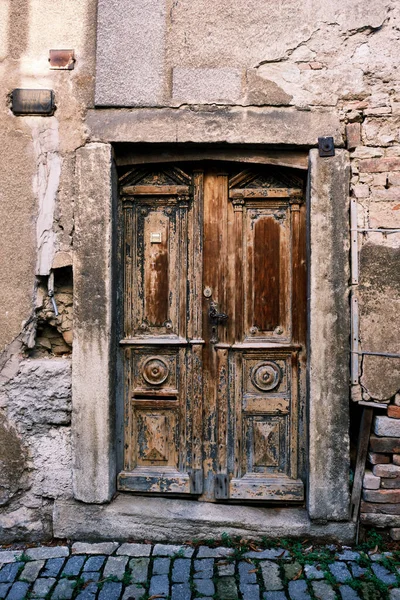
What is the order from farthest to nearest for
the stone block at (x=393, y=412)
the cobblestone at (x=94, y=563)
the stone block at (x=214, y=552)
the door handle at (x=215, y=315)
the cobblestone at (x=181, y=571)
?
the door handle at (x=215, y=315) < the stone block at (x=393, y=412) < the stone block at (x=214, y=552) < the cobblestone at (x=94, y=563) < the cobblestone at (x=181, y=571)

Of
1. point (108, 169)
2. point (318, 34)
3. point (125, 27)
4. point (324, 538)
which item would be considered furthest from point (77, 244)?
point (324, 538)

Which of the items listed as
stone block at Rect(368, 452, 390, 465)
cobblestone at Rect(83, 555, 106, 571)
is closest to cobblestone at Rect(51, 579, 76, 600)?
cobblestone at Rect(83, 555, 106, 571)

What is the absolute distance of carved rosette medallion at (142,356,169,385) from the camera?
3244 millimetres

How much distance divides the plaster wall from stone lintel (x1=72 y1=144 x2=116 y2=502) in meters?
0.06

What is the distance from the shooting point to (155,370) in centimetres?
324

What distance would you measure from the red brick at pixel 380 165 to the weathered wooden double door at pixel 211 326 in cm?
43

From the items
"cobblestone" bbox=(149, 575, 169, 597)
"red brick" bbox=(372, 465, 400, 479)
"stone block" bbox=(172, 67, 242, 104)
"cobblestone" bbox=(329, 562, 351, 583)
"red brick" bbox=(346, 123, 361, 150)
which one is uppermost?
"stone block" bbox=(172, 67, 242, 104)

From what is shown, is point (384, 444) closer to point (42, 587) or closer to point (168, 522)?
point (168, 522)

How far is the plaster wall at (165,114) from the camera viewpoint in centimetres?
300

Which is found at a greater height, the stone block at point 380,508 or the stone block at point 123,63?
the stone block at point 123,63

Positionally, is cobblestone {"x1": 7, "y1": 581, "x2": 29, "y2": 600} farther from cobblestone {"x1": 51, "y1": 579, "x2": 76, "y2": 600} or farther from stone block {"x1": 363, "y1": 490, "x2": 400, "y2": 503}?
stone block {"x1": 363, "y1": 490, "x2": 400, "y2": 503}

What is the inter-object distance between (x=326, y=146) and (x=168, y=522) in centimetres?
262

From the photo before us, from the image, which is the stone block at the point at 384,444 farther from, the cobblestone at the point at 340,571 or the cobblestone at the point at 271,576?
the cobblestone at the point at 271,576

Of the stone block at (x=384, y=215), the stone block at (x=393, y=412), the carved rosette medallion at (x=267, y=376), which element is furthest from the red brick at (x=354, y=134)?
the stone block at (x=393, y=412)
